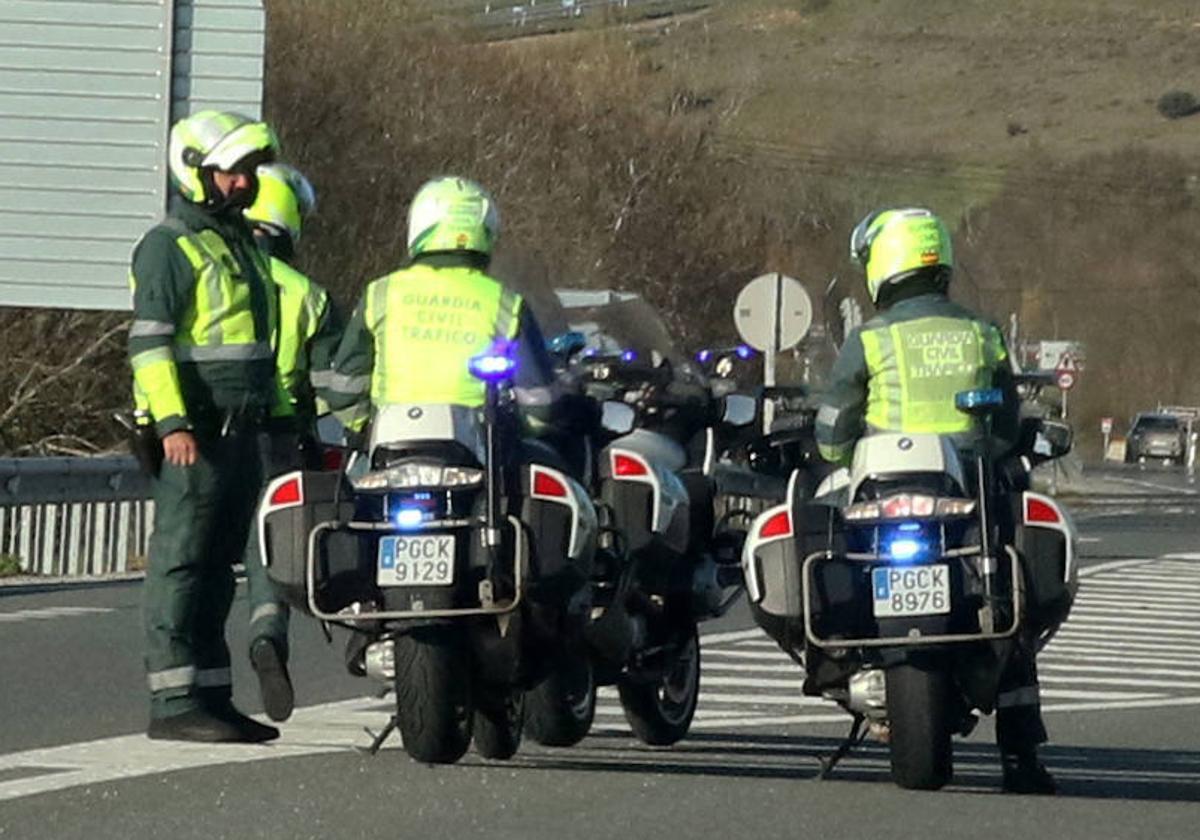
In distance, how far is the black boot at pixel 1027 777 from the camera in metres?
10.6

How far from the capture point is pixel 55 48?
28766mm

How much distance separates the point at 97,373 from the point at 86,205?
5.31 meters

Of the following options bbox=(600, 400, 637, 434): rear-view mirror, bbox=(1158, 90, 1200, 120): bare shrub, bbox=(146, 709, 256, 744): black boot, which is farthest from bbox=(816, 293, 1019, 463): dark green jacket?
bbox=(1158, 90, 1200, 120): bare shrub

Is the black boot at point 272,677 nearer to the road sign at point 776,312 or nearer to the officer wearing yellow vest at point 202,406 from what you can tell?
the officer wearing yellow vest at point 202,406

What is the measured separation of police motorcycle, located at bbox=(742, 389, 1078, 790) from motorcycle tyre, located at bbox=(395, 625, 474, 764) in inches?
36.8

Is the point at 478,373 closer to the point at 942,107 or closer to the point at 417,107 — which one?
the point at 417,107

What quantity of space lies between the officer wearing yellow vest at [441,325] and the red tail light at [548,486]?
0.33m

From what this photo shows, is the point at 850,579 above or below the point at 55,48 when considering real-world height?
below

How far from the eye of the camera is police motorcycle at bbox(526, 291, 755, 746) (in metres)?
11.2

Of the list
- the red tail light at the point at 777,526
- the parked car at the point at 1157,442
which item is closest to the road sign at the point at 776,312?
the red tail light at the point at 777,526

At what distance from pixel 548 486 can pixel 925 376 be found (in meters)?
1.20

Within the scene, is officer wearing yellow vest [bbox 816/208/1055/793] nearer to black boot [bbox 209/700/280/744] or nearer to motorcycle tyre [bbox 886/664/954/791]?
motorcycle tyre [bbox 886/664/954/791]

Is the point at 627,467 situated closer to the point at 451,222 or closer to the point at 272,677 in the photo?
the point at 451,222

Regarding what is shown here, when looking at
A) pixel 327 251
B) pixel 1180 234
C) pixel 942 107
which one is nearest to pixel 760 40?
pixel 942 107
